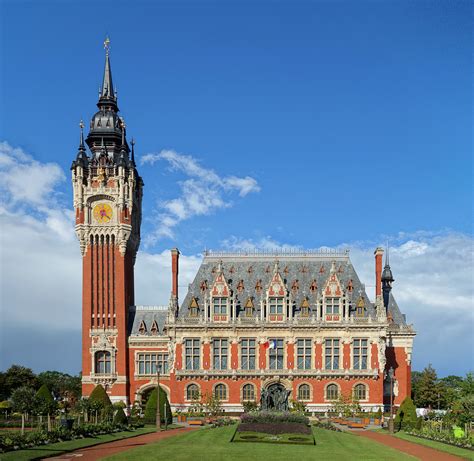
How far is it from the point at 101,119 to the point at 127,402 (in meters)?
34.9

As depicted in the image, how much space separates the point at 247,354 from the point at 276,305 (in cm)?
639

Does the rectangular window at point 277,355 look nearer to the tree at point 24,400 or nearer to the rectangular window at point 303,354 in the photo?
the rectangular window at point 303,354

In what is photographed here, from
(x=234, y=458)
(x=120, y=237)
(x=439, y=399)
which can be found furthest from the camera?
(x=439, y=399)

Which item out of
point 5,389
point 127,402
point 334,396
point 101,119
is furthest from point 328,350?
point 5,389

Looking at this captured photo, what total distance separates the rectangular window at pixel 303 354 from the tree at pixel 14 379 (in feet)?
161

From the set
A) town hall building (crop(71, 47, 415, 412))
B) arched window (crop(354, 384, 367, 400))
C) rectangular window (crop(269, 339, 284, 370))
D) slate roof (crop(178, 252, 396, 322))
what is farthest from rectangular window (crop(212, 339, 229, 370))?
arched window (crop(354, 384, 367, 400))

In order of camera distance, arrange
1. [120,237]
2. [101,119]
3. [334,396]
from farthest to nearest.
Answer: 1. [101,119]
2. [120,237]
3. [334,396]

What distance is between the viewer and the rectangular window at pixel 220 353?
7750cm

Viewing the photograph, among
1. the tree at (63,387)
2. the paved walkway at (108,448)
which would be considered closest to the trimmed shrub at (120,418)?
the paved walkway at (108,448)

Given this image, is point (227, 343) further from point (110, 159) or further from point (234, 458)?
point (234, 458)

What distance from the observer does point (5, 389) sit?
108m

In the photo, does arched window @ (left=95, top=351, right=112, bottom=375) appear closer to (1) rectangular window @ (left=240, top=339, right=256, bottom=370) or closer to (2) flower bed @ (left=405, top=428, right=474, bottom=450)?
(1) rectangular window @ (left=240, top=339, right=256, bottom=370)

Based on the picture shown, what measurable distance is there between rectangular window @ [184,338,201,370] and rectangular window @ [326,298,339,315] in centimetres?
1503

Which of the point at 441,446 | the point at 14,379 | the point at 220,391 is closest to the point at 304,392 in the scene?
the point at 220,391
